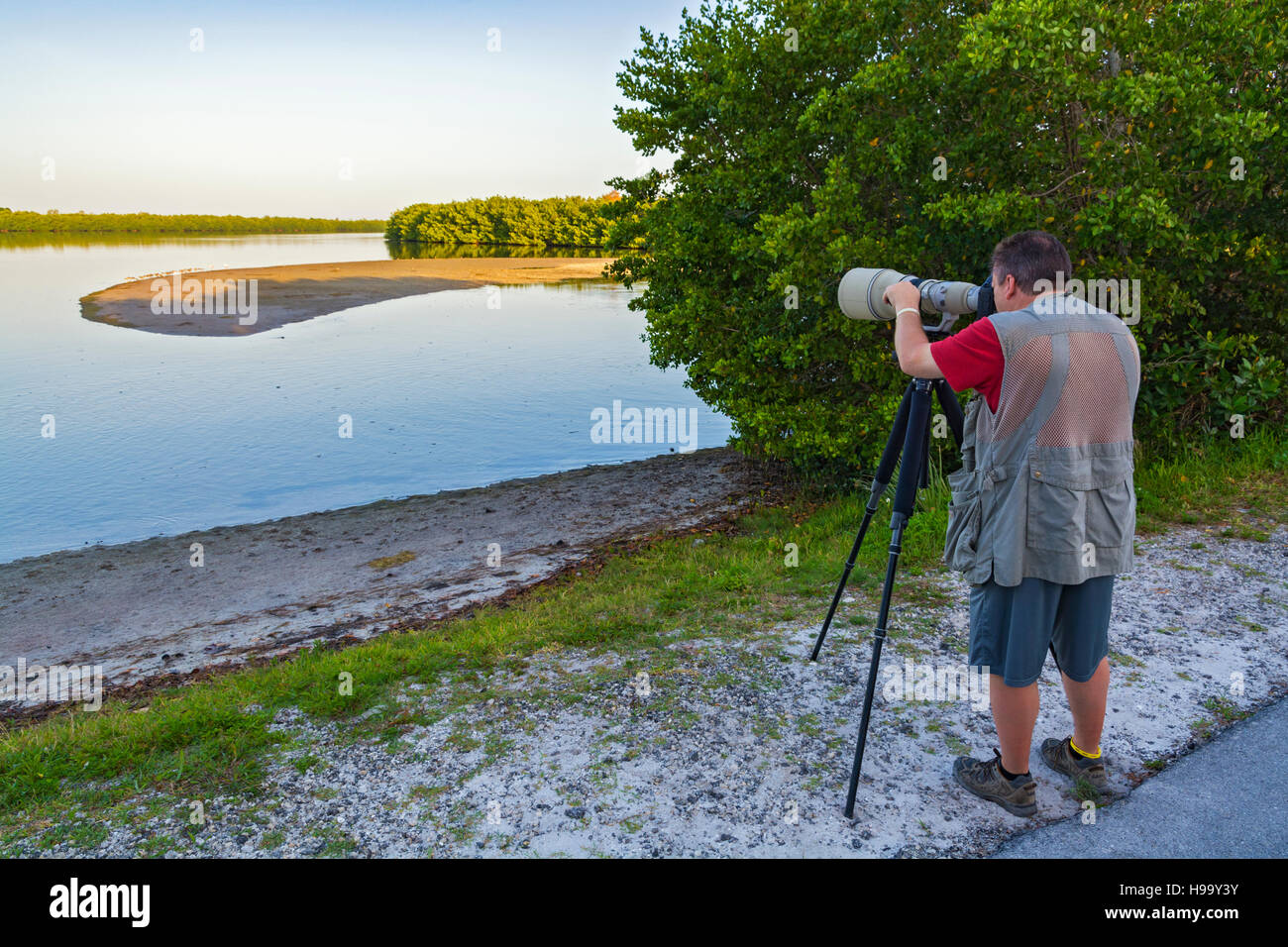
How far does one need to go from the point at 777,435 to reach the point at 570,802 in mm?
7674

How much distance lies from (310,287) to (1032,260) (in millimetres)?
49603

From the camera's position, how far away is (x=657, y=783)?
356 centimetres

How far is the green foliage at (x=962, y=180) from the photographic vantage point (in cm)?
687

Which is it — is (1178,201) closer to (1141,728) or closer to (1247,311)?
(1247,311)

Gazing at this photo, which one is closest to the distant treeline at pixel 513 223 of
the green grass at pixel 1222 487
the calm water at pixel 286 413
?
the calm water at pixel 286 413

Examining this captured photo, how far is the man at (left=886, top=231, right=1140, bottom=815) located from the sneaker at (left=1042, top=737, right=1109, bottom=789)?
19.1 inches

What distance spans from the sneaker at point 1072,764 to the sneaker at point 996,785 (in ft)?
0.69

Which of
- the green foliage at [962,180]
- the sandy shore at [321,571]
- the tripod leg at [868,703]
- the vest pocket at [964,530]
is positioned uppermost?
the green foliage at [962,180]

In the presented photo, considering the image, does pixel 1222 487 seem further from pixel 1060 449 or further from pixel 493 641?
pixel 493 641

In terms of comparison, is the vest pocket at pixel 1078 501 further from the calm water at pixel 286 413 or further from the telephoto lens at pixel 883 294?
the calm water at pixel 286 413

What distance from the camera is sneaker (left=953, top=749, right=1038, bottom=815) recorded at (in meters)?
3.20

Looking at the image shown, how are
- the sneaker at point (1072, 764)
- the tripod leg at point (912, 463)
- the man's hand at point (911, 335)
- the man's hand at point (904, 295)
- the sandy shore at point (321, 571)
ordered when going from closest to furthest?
Result: the man's hand at point (911, 335)
the man's hand at point (904, 295)
the sneaker at point (1072, 764)
the tripod leg at point (912, 463)
the sandy shore at point (321, 571)

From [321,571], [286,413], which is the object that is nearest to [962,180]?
[321,571]
